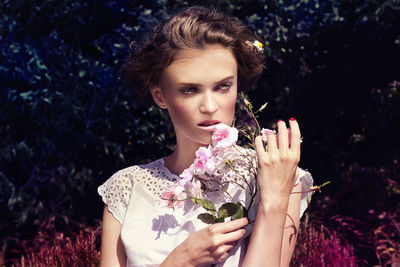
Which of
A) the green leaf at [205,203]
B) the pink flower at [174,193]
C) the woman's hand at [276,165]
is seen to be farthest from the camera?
the pink flower at [174,193]

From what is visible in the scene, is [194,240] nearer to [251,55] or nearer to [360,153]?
[251,55]

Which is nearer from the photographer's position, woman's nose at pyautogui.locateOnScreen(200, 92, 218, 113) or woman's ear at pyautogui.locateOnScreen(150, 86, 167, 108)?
woman's nose at pyautogui.locateOnScreen(200, 92, 218, 113)

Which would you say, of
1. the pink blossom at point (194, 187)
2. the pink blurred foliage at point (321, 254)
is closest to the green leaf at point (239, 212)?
the pink blossom at point (194, 187)

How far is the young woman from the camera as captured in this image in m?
2.11

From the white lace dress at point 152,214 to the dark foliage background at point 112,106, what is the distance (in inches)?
72.3

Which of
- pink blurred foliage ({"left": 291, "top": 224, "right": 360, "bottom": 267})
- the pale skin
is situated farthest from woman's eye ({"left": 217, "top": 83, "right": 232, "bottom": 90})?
pink blurred foliage ({"left": 291, "top": 224, "right": 360, "bottom": 267})

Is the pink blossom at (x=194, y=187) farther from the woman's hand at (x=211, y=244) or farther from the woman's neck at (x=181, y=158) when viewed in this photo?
the woman's neck at (x=181, y=158)

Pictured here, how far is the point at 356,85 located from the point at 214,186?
4.84 m

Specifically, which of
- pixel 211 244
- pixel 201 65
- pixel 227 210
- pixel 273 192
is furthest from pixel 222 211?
pixel 201 65

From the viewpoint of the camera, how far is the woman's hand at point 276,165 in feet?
6.82

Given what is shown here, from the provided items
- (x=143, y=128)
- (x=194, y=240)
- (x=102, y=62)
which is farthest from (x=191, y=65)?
(x=102, y=62)

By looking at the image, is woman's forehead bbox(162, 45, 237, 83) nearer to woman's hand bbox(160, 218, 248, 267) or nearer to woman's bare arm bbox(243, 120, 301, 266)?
woman's bare arm bbox(243, 120, 301, 266)

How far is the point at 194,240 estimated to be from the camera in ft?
7.36

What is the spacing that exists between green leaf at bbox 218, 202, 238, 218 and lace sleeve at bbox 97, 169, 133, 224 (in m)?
0.79
